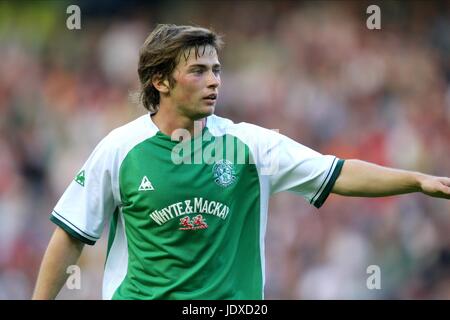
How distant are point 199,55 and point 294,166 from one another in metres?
0.79

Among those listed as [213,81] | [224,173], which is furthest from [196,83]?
[224,173]

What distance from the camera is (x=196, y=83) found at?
4.93 metres

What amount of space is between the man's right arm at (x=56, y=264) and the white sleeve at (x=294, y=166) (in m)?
1.10

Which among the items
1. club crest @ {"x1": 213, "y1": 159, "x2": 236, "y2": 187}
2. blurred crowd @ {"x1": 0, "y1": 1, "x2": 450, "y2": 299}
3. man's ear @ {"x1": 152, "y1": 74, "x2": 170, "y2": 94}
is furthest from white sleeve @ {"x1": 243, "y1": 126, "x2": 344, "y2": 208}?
blurred crowd @ {"x1": 0, "y1": 1, "x2": 450, "y2": 299}

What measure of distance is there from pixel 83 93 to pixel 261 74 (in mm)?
2113

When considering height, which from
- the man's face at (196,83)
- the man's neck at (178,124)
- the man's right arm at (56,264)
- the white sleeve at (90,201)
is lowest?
the man's right arm at (56,264)

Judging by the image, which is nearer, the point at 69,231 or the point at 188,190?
the point at 188,190

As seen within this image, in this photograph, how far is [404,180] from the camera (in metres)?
4.53

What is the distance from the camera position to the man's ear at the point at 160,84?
5.10 m

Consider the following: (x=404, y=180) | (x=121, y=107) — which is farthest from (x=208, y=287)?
(x=121, y=107)

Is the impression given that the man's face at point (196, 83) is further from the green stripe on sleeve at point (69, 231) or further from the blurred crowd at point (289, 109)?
the blurred crowd at point (289, 109)

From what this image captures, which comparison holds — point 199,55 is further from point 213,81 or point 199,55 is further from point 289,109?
point 289,109

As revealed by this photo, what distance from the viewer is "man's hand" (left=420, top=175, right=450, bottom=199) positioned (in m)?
4.32

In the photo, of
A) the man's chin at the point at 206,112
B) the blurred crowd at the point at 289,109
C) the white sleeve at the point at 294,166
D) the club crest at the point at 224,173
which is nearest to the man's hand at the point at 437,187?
the white sleeve at the point at 294,166
